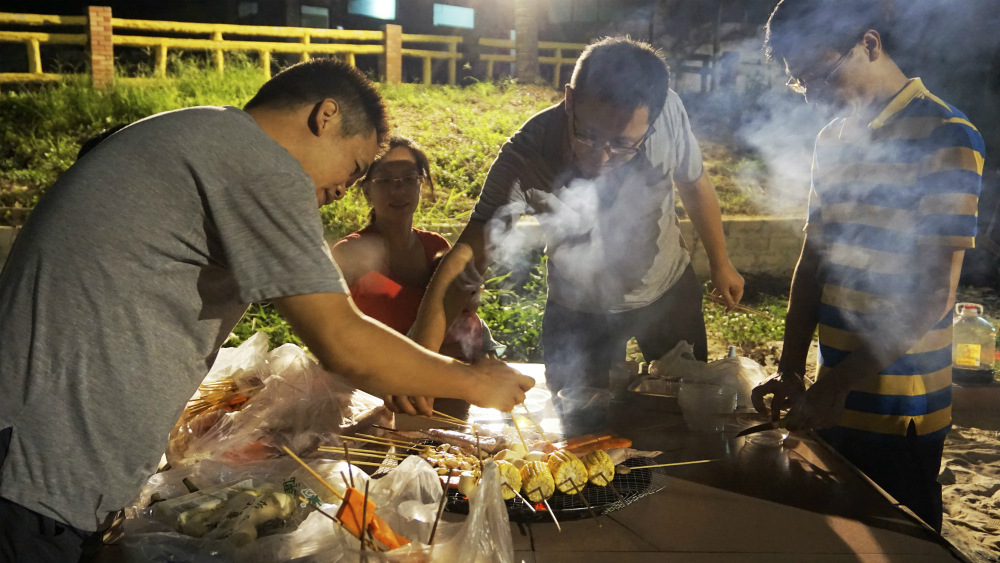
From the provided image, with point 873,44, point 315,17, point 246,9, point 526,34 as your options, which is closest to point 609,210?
point 873,44

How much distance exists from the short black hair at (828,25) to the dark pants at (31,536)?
9.37ft

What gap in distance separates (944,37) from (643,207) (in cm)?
918

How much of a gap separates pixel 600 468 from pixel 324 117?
4.41 feet

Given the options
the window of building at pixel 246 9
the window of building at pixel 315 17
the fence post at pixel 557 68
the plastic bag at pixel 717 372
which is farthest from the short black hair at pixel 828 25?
the window of building at pixel 246 9

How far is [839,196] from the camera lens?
2975 mm

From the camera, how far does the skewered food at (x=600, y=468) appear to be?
2.24m

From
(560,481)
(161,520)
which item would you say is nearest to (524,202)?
(560,481)

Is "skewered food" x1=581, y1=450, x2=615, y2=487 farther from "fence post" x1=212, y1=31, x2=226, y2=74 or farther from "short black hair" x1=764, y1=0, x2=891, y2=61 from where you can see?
"fence post" x1=212, y1=31, x2=226, y2=74

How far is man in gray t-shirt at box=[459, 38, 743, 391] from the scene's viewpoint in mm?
3061

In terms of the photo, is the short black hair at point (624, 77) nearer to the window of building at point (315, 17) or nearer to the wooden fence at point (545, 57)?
the wooden fence at point (545, 57)

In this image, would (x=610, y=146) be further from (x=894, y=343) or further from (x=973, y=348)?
(x=973, y=348)

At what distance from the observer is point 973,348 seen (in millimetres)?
3441

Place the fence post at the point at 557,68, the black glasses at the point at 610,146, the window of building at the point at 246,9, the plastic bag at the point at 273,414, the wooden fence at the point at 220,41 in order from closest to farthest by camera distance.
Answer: the plastic bag at the point at 273,414 → the black glasses at the point at 610,146 → the wooden fence at the point at 220,41 → the fence post at the point at 557,68 → the window of building at the point at 246,9

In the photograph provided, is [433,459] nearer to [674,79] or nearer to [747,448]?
[747,448]
